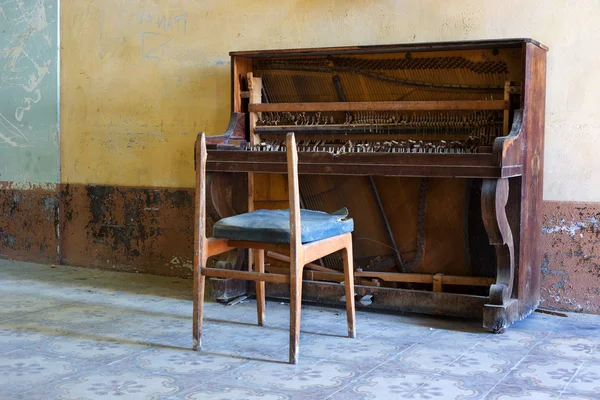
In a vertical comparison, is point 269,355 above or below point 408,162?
below

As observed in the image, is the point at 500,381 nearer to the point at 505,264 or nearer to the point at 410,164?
the point at 505,264

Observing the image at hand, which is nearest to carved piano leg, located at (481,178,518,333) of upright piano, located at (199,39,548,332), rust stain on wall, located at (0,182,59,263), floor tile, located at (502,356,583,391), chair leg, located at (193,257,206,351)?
upright piano, located at (199,39,548,332)

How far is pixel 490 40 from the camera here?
374 cm

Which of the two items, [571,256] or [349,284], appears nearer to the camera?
[349,284]

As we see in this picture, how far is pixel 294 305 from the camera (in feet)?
10.1

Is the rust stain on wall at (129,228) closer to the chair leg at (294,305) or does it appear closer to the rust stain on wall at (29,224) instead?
the rust stain on wall at (29,224)

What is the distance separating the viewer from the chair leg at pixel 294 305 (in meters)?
3.05

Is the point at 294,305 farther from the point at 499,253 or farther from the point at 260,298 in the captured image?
the point at 499,253

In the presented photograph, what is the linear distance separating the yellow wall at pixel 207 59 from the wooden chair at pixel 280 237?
138 centimetres

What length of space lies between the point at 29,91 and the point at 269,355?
10.7 ft

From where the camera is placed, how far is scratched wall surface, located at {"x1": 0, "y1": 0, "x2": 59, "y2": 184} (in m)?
5.45

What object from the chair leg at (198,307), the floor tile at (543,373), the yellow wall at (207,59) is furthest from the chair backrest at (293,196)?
the yellow wall at (207,59)

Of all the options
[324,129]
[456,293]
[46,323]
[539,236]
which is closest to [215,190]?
[324,129]

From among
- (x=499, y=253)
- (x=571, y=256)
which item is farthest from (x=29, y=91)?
(x=571, y=256)
